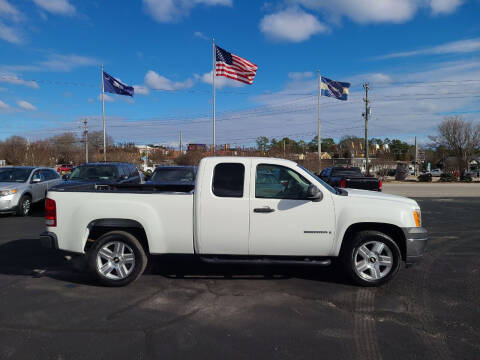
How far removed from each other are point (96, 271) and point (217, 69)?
17634mm

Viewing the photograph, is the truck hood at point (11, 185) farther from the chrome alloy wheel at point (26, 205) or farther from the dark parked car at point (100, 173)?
the dark parked car at point (100, 173)

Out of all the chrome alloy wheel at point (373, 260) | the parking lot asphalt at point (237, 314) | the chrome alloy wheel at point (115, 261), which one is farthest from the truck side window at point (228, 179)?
the chrome alloy wheel at point (373, 260)

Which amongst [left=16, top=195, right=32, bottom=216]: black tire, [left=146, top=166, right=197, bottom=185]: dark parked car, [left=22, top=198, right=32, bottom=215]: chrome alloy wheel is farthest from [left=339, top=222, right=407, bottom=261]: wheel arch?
[left=22, top=198, right=32, bottom=215]: chrome alloy wheel

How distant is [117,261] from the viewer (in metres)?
4.95

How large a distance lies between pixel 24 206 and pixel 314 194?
32.3 feet

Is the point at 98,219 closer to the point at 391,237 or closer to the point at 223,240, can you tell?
the point at 223,240

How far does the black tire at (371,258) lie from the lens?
4.86 metres

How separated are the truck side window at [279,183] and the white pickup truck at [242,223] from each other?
0.05 feet

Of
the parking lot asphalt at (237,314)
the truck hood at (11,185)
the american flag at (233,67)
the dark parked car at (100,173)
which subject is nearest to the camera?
the parking lot asphalt at (237,314)

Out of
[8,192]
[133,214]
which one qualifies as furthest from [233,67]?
[133,214]

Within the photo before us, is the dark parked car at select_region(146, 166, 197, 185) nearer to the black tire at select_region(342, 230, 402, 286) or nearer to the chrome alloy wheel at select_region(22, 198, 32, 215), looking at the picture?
the chrome alloy wheel at select_region(22, 198, 32, 215)

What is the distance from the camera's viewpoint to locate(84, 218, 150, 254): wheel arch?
15.8 ft

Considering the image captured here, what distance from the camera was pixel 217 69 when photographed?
20703 mm

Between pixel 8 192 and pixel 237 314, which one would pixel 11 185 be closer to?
pixel 8 192
